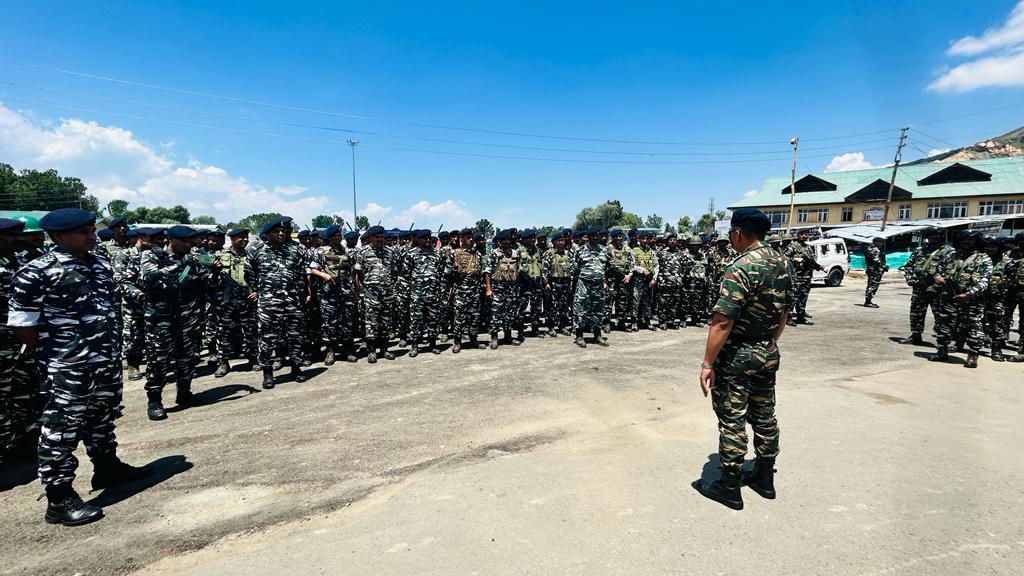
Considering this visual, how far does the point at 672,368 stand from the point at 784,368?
5.33 feet

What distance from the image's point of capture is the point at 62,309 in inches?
120

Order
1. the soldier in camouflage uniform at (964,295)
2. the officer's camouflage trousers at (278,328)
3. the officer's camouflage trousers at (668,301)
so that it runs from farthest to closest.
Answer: the officer's camouflage trousers at (668,301), the soldier in camouflage uniform at (964,295), the officer's camouflage trousers at (278,328)

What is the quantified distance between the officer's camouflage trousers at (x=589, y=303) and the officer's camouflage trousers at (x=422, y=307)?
2540 millimetres

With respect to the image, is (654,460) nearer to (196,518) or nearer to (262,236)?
(196,518)

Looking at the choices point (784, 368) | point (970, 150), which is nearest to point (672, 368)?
point (784, 368)

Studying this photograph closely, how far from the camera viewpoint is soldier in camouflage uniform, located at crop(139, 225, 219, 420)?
185 inches

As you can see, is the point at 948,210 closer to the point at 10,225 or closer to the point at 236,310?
the point at 236,310

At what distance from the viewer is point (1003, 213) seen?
3672 centimetres

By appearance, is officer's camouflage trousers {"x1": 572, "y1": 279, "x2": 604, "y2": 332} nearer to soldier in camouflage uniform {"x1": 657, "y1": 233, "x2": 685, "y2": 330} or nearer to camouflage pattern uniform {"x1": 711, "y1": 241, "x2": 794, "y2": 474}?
soldier in camouflage uniform {"x1": 657, "y1": 233, "x2": 685, "y2": 330}

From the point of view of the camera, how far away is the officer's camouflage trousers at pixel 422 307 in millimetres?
7457

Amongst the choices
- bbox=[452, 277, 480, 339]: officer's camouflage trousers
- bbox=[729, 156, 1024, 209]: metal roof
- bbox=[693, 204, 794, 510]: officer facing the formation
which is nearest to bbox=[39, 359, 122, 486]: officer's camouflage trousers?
bbox=[693, 204, 794, 510]: officer facing the formation

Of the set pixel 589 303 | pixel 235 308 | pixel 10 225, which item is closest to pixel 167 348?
pixel 10 225

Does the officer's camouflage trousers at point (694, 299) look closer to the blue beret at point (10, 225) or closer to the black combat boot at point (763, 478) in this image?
the black combat boot at point (763, 478)

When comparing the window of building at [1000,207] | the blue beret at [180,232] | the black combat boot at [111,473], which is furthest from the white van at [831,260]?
the window of building at [1000,207]
